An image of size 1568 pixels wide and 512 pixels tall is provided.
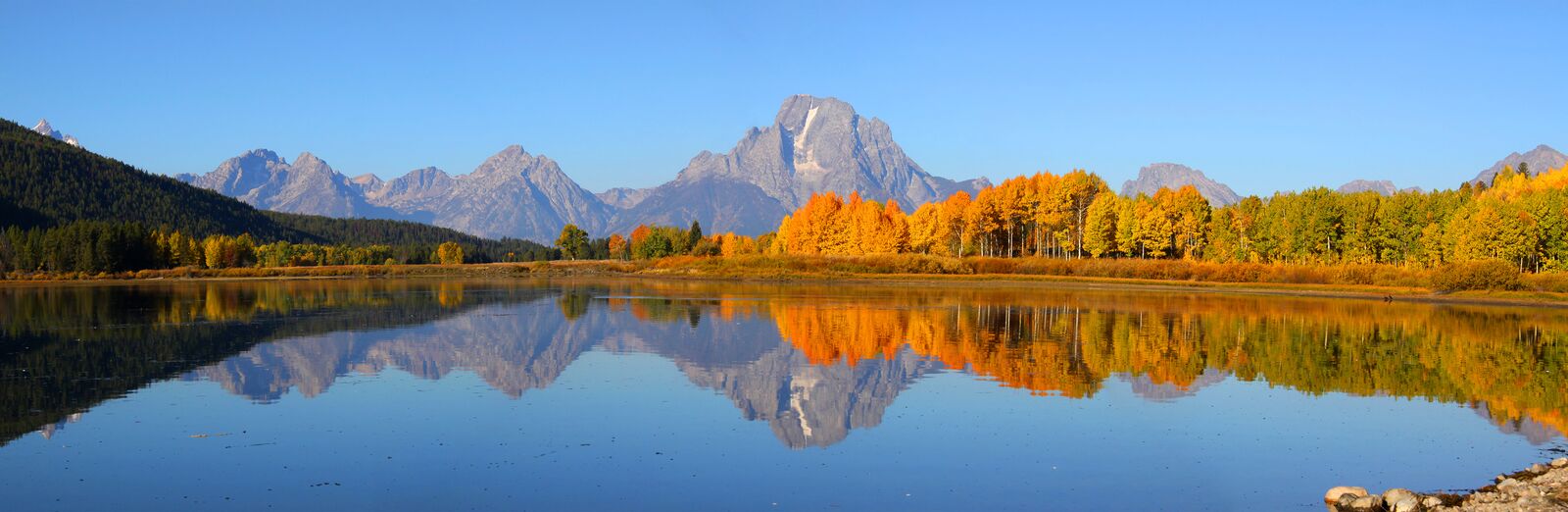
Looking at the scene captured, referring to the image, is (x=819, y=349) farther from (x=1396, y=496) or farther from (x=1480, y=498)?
(x=1480, y=498)

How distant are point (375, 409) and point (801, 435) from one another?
11.6 metres

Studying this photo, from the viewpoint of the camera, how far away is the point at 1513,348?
1710 inches

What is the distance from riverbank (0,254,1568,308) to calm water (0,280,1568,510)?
36.1 meters

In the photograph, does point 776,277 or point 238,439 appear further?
point 776,277

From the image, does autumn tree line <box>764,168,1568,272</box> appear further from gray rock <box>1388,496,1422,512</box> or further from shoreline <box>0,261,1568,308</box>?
gray rock <box>1388,496,1422,512</box>

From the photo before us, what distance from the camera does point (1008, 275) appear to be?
369 feet

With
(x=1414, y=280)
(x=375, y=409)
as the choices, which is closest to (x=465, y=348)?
(x=375, y=409)

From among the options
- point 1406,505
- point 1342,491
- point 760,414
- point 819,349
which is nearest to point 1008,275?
point 819,349

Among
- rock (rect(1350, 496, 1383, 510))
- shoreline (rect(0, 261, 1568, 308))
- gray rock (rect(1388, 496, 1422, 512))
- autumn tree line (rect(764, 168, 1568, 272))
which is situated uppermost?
autumn tree line (rect(764, 168, 1568, 272))

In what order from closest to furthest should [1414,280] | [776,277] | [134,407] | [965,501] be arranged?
[965,501]
[134,407]
[1414,280]
[776,277]

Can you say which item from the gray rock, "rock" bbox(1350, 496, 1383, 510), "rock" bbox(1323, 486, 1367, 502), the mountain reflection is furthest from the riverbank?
the gray rock

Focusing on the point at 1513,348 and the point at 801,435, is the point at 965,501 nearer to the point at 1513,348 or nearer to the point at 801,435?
the point at 801,435

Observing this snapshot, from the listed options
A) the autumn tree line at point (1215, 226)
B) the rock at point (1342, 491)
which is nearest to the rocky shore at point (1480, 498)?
the rock at point (1342, 491)

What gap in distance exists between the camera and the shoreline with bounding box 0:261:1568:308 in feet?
262
